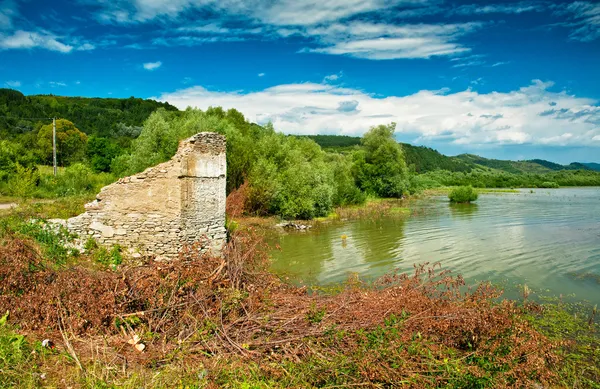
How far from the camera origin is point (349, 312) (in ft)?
25.8

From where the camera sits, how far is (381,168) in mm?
49719

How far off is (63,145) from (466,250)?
50.3 metres

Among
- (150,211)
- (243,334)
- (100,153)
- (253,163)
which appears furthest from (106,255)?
(100,153)

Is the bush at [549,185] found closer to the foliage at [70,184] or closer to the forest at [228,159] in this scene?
the forest at [228,159]

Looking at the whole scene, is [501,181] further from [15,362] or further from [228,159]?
[15,362]

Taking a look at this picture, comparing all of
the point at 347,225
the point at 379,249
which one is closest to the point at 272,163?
the point at 347,225

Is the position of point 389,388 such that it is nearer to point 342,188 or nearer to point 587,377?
point 587,377

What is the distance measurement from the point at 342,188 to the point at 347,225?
11419 mm

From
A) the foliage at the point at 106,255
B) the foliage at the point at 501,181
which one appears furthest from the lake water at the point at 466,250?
Result: the foliage at the point at 501,181

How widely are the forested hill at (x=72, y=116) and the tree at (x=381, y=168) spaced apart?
128ft

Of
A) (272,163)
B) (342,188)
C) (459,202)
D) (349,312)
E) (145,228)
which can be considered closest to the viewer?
(349,312)

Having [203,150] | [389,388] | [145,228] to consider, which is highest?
[203,150]

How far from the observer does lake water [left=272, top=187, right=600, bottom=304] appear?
1470 cm

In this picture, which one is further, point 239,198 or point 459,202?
point 459,202
